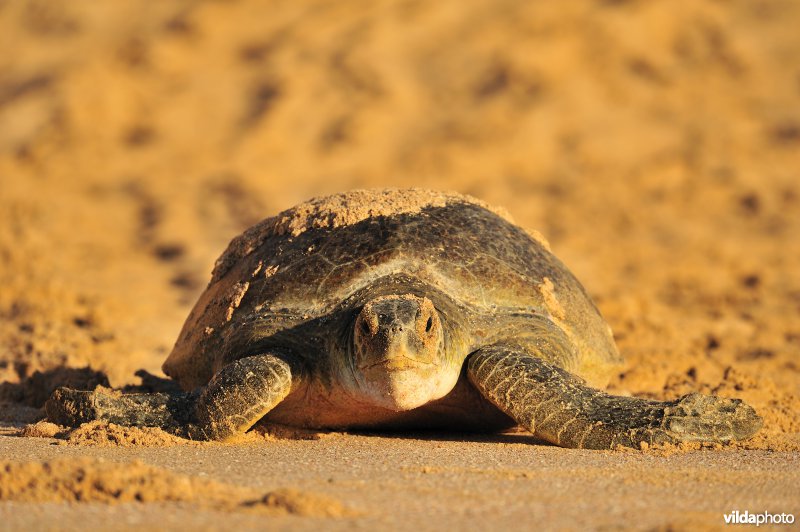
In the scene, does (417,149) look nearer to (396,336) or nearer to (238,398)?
(238,398)

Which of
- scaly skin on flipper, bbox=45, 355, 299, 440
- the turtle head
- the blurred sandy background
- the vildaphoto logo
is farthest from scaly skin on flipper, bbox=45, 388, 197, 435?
the vildaphoto logo

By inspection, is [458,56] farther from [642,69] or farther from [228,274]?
[228,274]

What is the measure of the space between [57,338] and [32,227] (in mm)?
5721

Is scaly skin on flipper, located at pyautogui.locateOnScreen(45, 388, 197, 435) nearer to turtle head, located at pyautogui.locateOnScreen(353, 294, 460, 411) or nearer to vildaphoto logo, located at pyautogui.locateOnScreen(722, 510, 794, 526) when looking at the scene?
turtle head, located at pyautogui.locateOnScreen(353, 294, 460, 411)

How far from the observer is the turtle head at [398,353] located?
13.3 ft

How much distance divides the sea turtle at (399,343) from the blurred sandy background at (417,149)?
1.37m

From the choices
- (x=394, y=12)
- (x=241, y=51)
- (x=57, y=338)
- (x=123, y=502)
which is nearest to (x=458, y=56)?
(x=394, y=12)

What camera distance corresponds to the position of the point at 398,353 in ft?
13.2

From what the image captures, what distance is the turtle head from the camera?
405cm

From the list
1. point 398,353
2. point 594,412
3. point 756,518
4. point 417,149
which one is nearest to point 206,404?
point 398,353

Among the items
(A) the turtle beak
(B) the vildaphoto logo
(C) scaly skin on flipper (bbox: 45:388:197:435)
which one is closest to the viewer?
(B) the vildaphoto logo

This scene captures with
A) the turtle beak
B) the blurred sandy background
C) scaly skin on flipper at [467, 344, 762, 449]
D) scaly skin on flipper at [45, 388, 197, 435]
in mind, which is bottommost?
scaly skin on flipper at [45, 388, 197, 435]

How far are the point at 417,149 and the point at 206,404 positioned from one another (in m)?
11.4

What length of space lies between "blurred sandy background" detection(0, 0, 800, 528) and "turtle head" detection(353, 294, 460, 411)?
7.76 ft
